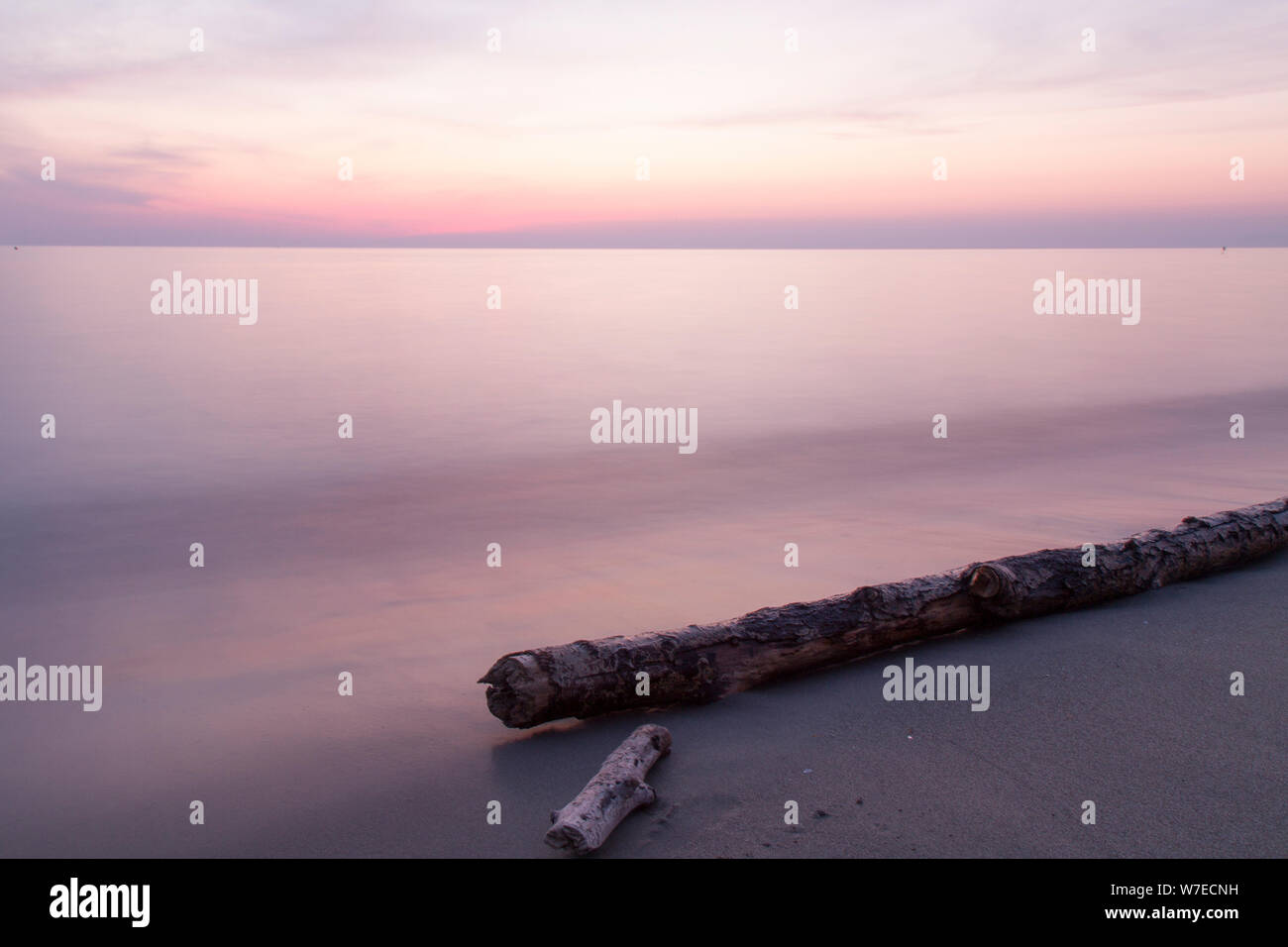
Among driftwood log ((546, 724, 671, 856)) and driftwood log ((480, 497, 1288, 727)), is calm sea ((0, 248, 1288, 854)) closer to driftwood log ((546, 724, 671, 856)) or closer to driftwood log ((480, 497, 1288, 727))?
driftwood log ((480, 497, 1288, 727))

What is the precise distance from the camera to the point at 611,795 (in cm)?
435

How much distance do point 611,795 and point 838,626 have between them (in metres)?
2.19

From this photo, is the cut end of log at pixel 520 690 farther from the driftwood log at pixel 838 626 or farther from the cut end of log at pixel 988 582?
the cut end of log at pixel 988 582

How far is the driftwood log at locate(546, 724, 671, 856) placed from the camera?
13.5ft

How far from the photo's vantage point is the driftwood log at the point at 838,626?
525cm

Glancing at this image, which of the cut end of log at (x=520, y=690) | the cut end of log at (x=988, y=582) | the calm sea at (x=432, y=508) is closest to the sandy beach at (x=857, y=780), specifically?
the calm sea at (x=432, y=508)

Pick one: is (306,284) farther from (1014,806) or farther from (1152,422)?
(1014,806)

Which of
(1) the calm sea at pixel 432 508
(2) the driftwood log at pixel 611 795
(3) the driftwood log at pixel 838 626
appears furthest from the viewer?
(1) the calm sea at pixel 432 508

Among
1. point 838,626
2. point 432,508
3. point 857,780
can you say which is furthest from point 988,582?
point 432,508

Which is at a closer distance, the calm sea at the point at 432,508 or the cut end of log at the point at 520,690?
the cut end of log at the point at 520,690

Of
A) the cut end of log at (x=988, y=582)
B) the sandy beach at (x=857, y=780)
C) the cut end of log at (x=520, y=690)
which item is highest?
the cut end of log at (x=988, y=582)

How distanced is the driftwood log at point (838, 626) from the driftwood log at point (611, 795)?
0.50 meters

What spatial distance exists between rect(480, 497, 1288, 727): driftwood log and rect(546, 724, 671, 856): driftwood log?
1.63 feet

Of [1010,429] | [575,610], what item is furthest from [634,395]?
[575,610]
